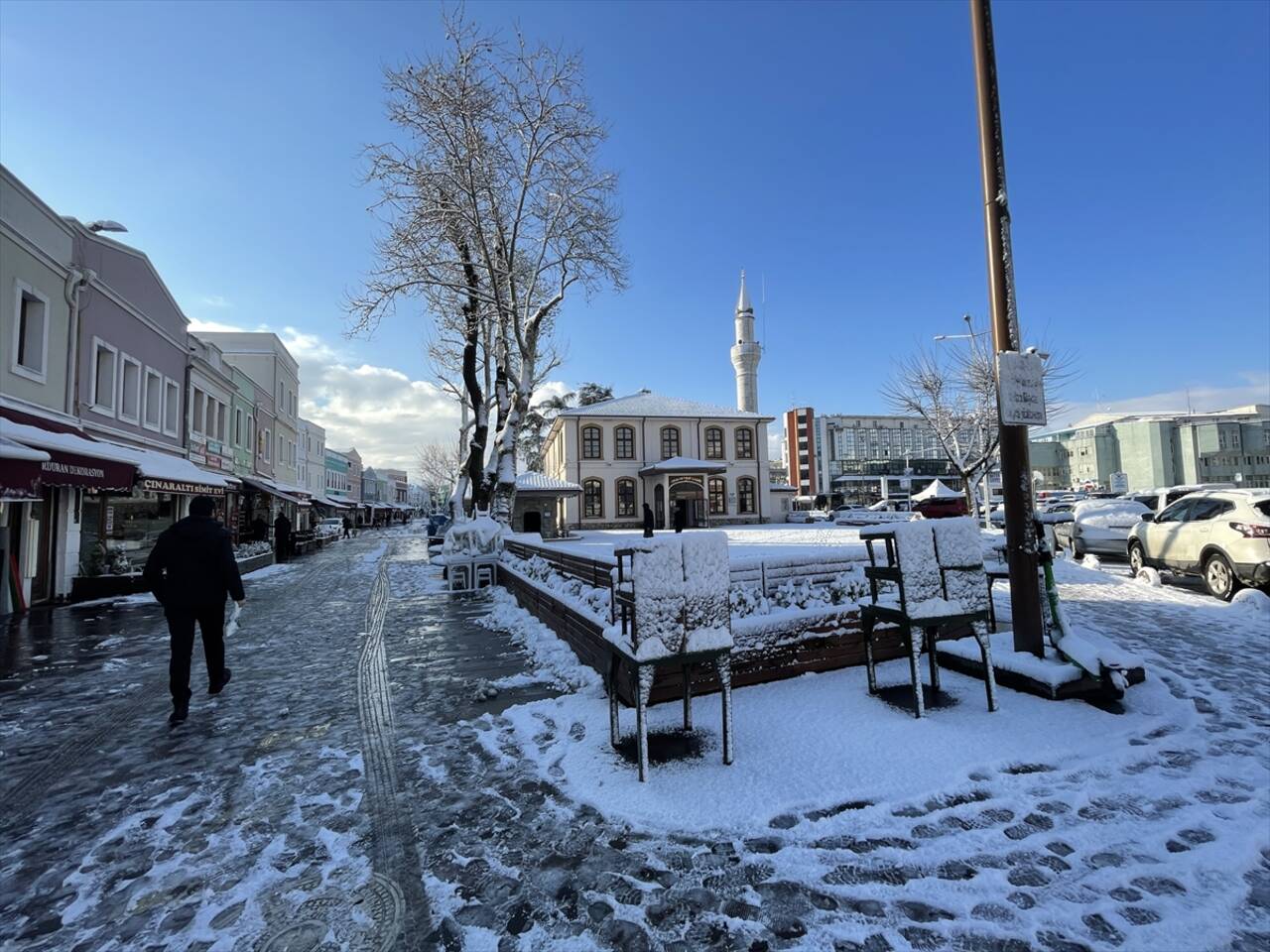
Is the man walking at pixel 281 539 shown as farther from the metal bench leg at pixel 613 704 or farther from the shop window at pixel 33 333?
the metal bench leg at pixel 613 704

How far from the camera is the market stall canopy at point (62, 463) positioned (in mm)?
8062

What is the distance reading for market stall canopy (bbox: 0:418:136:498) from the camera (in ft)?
26.5

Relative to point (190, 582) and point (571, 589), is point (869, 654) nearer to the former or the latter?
point (571, 589)

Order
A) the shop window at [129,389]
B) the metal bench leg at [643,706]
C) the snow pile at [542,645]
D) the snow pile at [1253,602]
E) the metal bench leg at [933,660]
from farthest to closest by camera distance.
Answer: the shop window at [129,389], the snow pile at [1253,602], the snow pile at [542,645], the metal bench leg at [933,660], the metal bench leg at [643,706]

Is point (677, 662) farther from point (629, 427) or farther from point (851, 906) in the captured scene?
point (629, 427)

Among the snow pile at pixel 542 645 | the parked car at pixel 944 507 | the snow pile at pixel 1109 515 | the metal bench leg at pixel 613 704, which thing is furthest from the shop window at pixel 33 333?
the parked car at pixel 944 507

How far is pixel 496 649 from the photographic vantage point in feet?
24.1

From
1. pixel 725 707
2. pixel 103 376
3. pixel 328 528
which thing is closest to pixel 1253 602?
pixel 725 707

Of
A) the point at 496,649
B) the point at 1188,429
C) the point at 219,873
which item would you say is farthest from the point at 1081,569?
the point at 1188,429

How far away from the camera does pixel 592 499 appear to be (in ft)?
138

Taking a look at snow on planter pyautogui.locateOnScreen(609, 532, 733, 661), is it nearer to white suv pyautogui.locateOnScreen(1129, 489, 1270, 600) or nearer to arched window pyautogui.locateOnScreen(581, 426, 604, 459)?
white suv pyautogui.locateOnScreen(1129, 489, 1270, 600)

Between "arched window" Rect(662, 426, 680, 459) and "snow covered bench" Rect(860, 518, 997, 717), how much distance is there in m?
39.4

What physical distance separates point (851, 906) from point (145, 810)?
3.84 m

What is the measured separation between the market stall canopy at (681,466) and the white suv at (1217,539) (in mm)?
29291
